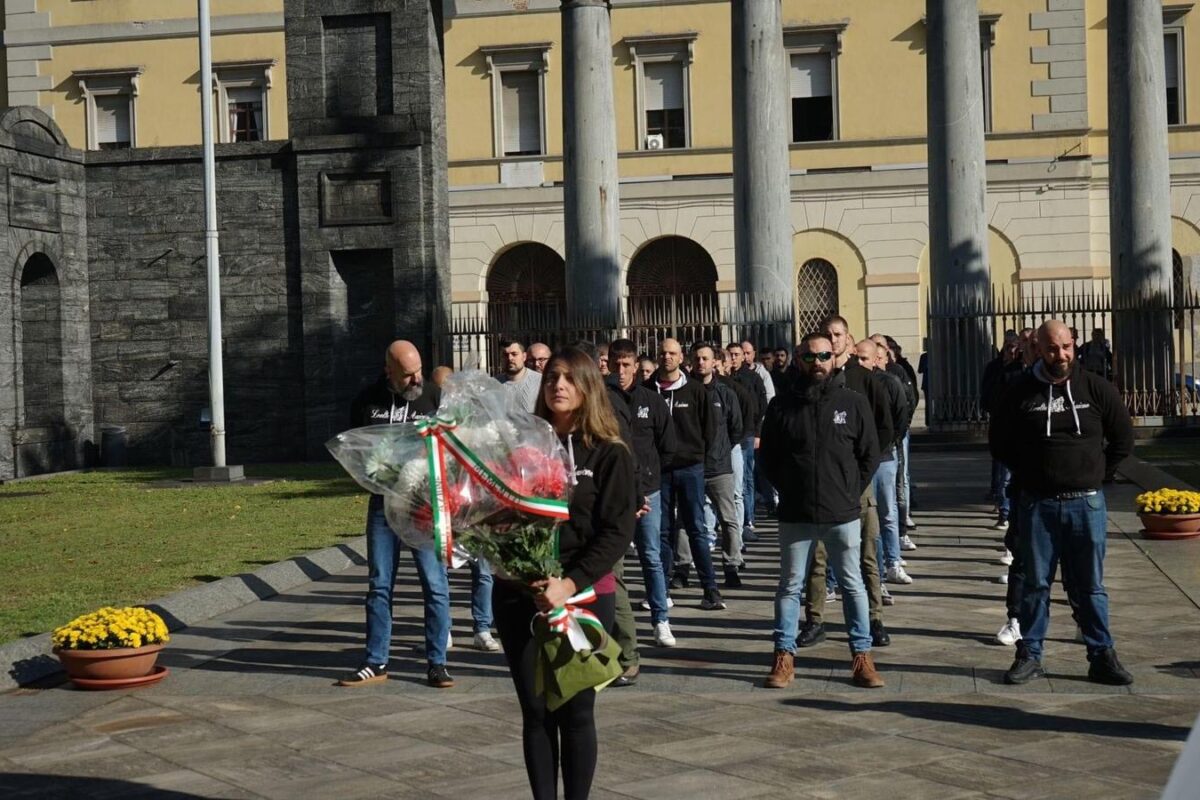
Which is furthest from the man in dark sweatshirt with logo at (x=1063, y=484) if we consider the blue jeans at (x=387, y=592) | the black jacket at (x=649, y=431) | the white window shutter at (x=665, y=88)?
the white window shutter at (x=665, y=88)

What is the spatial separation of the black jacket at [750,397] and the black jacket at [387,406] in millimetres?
4363

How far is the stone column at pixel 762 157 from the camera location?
2642 centimetres

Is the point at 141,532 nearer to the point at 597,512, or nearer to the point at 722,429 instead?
the point at 722,429

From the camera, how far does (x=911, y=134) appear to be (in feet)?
142

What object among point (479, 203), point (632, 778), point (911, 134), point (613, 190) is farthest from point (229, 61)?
point (632, 778)

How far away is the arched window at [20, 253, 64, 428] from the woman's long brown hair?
20.9 metres

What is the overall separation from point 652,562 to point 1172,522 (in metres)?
6.66

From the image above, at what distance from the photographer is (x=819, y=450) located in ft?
32.2

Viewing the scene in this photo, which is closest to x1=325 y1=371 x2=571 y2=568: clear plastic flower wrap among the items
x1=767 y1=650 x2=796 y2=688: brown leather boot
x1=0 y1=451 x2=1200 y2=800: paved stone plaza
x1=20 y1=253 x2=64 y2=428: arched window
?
x1=0 y1=451 x2=1200 y2=800: paved stone plaza

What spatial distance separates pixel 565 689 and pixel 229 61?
42270 millimetres

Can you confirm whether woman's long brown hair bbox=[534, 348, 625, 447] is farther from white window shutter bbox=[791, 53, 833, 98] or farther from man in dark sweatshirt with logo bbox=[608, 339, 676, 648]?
white window shutter bbox=[791, 53, 833, 98]

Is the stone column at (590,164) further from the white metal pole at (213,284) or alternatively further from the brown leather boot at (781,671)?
the brown leather boot at (781,671)

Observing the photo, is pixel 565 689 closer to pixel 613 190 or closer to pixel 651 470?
pixel 651 470

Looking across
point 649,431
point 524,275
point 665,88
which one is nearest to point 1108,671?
point 649,431
